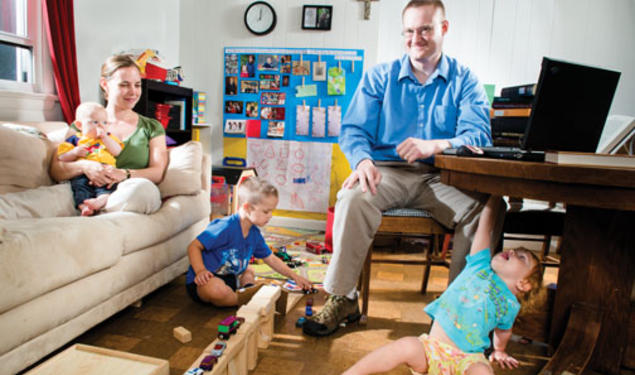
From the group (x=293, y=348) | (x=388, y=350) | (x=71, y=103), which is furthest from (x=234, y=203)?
(x=388, y=350)

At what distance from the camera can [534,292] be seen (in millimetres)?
1297

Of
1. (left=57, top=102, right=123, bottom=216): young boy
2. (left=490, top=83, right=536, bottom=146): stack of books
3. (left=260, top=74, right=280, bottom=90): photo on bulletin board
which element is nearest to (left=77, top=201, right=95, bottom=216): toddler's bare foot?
(left=57, top=102, right=123, bottom=216): young boy

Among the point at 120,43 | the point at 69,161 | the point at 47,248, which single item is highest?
the point at 120,43

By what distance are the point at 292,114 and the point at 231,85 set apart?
2.13 ft

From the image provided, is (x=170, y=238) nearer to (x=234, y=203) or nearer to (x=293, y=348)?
(x=293, y=348)

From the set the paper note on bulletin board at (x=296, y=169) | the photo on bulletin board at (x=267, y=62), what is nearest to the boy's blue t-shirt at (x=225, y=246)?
the paper note on bulletin board at (x=296, y=169)

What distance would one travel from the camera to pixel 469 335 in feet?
3.86

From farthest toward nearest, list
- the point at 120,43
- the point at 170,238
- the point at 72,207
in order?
the point at 120,43, the point at 170,238, the point at 72,207

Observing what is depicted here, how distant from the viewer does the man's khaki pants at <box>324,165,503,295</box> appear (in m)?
1.60

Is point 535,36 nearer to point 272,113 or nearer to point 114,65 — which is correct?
point 272,113

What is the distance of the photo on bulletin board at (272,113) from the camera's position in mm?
3824

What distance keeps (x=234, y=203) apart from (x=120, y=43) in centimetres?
148

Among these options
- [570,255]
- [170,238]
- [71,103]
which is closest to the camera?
[570,255]

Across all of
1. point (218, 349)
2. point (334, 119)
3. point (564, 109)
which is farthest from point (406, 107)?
point (334, 119)
